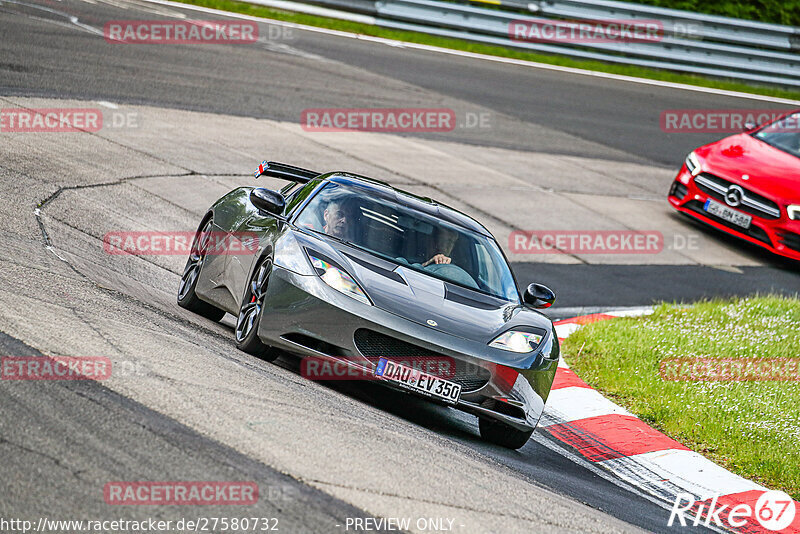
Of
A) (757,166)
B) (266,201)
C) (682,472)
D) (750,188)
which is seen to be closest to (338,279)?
(266,201)

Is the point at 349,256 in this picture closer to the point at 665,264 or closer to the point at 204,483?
the point at 204,483

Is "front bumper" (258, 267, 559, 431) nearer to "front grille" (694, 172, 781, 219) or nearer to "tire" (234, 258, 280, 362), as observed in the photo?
"tire" (234, 258, 280, 362)

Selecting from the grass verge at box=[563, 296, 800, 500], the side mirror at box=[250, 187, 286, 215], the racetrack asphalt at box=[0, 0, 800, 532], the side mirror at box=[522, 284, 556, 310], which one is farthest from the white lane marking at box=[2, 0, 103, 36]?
the side mirror at box=[522, 284, 556, 310]

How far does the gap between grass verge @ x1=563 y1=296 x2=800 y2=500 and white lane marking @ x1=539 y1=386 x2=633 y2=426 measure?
15cm

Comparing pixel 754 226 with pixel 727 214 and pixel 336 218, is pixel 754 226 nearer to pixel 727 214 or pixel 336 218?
pixel 727 214

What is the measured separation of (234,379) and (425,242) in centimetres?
222

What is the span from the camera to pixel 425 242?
24.4 feet

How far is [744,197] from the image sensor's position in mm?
14422

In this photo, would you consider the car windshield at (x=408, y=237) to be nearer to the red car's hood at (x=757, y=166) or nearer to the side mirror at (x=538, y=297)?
the side mirror at (x=538, y=297)

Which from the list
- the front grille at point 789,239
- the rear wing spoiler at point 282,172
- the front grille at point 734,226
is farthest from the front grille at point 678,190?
the rear wing spoiler at point 282,172

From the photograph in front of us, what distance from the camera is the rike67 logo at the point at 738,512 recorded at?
6223mm

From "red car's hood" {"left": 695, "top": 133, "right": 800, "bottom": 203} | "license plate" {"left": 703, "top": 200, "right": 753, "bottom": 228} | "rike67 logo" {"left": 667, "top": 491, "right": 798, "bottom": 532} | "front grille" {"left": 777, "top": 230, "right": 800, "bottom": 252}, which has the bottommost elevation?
"front grille" {"left": 777, "top": 230, "right": 800, "bottom": 252}

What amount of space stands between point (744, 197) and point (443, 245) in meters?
8.19

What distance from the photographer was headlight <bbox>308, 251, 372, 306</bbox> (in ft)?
21.1
